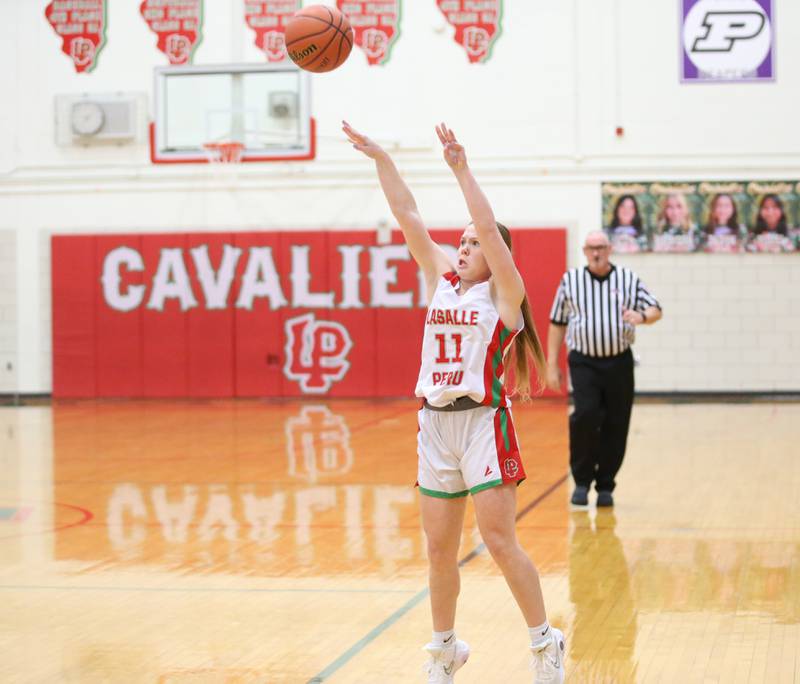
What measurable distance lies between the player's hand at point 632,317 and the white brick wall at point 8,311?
44.5 feet

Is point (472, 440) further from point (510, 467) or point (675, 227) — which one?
point (675, 227)

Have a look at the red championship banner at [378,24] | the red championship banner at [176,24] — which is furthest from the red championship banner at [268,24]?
the red championship banner at [378,24]

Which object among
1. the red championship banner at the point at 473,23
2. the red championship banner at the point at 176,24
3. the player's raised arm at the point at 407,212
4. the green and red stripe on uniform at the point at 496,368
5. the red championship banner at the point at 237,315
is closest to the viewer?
the green and red stripe on uniform at the point at 496,368

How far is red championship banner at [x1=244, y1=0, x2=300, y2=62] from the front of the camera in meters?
19.1

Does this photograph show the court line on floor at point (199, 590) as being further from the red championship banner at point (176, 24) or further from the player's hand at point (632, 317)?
the red championship banner at point (176, 24)

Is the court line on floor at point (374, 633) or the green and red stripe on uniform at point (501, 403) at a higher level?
the green and red stripe on uniform at point (501, 403)

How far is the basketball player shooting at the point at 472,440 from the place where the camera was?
4.55m

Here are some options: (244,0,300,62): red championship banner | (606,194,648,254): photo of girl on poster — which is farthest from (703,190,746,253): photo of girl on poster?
(244,0,300,62): red championship banner

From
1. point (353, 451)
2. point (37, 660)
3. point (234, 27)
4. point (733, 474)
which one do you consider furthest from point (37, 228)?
point (37, 660)

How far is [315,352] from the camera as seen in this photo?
766 inches

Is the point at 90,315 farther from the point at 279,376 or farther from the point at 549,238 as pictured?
the point at 549,238

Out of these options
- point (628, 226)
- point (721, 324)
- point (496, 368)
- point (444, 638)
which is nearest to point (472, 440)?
point (496, 368)

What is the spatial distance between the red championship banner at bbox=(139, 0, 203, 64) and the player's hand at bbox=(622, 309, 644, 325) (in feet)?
40.8

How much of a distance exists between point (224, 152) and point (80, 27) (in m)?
4.11
